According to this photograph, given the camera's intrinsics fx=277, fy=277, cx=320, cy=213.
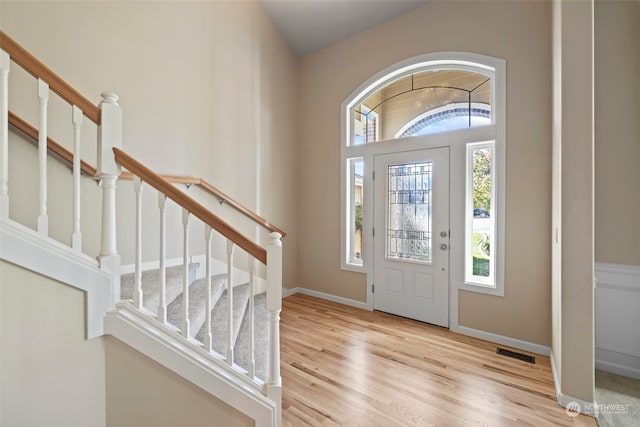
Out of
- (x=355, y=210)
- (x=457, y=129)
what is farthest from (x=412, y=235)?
(x=457, y=129)

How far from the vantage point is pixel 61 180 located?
1.96 metres

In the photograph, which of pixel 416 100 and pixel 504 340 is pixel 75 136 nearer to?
pixel 416 100

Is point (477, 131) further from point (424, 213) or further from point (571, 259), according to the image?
point (571, 259)

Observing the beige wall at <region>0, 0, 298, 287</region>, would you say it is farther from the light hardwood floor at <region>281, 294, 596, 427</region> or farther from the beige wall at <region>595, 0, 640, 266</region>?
the beige wall at <region>595, 0, 640, 266</region>

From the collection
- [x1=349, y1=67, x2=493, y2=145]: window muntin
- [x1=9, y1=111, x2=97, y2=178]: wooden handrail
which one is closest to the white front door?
[x1=349, y1=67, x2=493, y2=145]: window muntin

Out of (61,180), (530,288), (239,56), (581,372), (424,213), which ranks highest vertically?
(239,56)

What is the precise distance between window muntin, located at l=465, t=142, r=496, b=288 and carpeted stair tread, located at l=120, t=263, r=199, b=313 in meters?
2.71

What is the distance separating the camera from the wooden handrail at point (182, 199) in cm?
139

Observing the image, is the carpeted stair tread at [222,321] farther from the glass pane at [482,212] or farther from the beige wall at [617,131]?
the beige wall at [617,131]

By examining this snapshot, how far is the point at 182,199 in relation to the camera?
1.42m

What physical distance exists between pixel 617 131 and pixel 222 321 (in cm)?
338

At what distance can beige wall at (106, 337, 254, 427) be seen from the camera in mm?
1422

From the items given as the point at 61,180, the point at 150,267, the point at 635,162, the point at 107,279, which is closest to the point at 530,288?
the point at 635,162

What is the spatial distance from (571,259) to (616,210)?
34.6 inches
